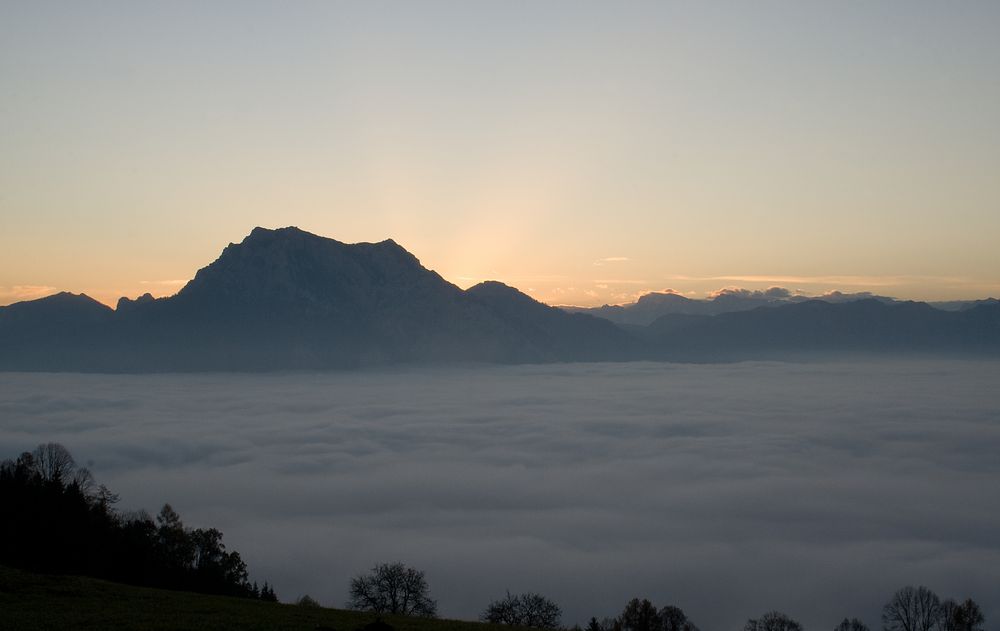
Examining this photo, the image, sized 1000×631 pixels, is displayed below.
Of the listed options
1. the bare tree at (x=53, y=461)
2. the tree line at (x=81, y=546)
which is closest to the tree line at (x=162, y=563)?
the tree line at (x=81, y=546)

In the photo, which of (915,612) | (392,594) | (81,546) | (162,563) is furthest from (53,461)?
(915,612)

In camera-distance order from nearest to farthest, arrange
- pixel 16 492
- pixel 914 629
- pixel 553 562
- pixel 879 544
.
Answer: pixel 16 492
pixel 914 629
pixel 553 562
pixel 879 544

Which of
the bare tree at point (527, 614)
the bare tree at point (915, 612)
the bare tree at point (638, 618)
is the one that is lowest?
the bare tree at point (915, 612)

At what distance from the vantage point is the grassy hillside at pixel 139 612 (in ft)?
119

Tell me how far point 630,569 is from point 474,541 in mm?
43500

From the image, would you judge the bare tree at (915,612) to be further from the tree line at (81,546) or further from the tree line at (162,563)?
the tree line at (81,546)

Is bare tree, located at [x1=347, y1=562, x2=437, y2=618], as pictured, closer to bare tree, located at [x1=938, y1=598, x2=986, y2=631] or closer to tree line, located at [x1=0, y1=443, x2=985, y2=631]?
tree line, located at [x1=0, y1=443, x2=985, y2=631]

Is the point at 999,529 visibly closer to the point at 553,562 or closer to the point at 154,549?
the point at 553,562

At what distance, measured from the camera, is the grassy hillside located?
36.2 metres

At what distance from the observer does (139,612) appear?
133ft

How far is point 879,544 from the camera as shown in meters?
180

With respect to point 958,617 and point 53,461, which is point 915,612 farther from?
point 53,461

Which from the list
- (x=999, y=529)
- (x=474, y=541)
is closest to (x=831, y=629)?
(x=474, y=541)

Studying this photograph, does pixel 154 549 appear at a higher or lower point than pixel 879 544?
higher
